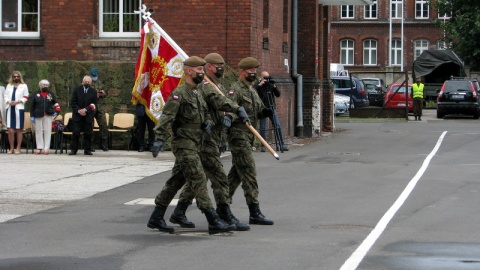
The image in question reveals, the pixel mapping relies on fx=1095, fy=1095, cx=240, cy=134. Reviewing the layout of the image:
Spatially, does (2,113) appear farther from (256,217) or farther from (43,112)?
(256,217)

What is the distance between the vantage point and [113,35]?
87.7 feet

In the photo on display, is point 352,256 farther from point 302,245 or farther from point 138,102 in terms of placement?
point 138,102

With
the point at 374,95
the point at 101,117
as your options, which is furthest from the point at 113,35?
the point at 374,95

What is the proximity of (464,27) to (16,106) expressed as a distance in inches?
1719

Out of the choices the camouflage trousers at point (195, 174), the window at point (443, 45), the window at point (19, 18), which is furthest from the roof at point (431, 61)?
the camouflage trousers at point (195, 174)

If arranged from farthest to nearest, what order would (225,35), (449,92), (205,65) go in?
(449,92), (225,35), (205,65)

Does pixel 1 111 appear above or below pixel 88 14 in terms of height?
below

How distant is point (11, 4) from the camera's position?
88.4 ft

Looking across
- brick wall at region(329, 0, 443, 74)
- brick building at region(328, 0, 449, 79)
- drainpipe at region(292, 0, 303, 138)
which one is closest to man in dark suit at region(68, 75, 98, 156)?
drainpipe at region(292, 0, 303, 138)

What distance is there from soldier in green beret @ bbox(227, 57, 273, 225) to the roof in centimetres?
4836

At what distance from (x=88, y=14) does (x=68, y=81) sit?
1.85 metres

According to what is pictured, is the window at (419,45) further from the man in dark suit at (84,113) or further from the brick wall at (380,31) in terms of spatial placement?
the man in dark suit at (84,113)

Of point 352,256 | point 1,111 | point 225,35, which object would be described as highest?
point 225,35

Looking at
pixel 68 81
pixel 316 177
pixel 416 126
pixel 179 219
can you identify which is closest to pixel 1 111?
pixel 68 81
